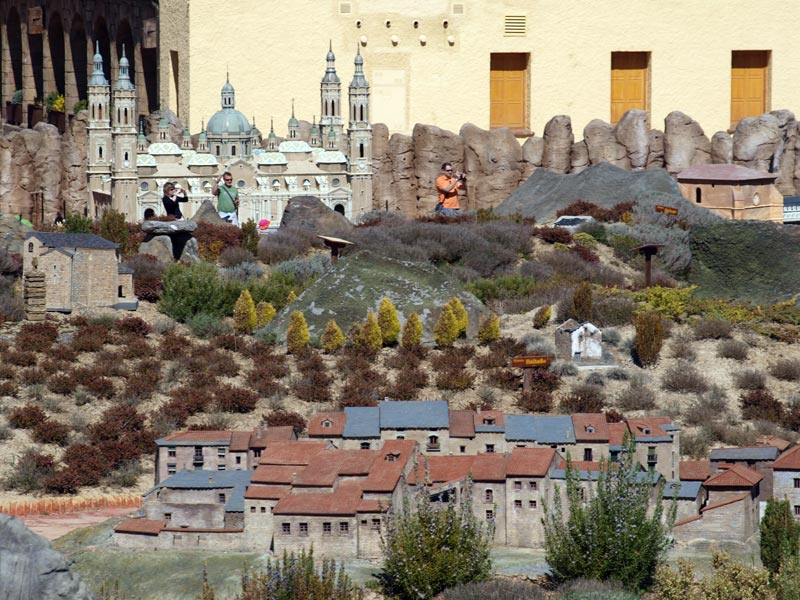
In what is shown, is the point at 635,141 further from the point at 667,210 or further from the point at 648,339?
the point at 648,339

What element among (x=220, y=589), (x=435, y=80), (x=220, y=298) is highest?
(x=435, y=80)

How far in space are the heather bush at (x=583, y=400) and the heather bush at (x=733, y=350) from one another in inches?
135

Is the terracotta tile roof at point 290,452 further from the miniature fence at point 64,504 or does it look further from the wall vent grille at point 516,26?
the wall vent grille at point 516,26

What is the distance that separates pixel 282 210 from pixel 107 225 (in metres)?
7.52

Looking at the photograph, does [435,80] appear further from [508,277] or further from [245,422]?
[245,422]

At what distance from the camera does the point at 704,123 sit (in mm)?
73938

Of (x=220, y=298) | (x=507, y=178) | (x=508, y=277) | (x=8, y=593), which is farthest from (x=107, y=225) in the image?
(x=8, y=593)

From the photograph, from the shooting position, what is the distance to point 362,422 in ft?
135

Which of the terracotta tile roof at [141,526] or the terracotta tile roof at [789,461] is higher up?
the terracotta tile roof at [789,461]

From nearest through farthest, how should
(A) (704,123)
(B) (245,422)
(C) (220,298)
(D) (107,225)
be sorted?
(B) (245,422) < (C) (220,298) < (D) (107,225) < (A) (704,123)

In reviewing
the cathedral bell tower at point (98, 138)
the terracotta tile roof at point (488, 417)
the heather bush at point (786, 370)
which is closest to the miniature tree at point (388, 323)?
the heather bush at point (786, 370)

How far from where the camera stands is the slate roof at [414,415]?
40.8 metres

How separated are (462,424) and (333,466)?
3.32 m

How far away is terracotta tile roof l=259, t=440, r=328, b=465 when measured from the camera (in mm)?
39156
